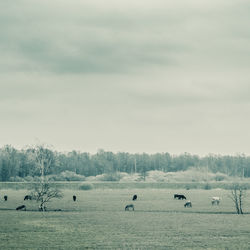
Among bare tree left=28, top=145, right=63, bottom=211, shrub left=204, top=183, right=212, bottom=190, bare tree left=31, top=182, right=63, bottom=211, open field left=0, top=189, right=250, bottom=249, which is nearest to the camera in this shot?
open field left=0, top=189, right=250, bottom=249

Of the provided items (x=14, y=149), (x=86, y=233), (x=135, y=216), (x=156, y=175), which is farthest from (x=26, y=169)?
(x=86, y=233)

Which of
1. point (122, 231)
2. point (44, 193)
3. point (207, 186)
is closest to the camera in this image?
point (122, 231)

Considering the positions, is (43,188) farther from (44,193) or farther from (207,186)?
(207,186)

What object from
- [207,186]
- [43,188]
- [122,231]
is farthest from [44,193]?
[207,186]

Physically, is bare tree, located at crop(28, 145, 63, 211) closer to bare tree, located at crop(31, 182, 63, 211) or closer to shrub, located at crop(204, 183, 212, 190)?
bare tree, located at crop(31, 182, 63, 211)

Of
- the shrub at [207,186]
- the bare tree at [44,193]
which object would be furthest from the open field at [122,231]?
the shrub at [207,186]

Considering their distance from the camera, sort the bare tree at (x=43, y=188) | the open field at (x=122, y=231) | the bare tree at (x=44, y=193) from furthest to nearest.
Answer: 1. the bare tree at (x=43, y=188)
2. the bare tree at (x=44, y=193)
3. the open field at (x=122, y=231)

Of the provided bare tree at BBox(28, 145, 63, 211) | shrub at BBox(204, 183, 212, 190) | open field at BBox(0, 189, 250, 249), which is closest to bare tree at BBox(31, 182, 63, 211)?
bare tree at BBox(28, 145, 63, 211)

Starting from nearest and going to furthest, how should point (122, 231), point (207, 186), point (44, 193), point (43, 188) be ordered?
point (122, 231)
point (44, 193)
point (43, 188)
point (207, 186)

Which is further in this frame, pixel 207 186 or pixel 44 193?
pixel 207 186

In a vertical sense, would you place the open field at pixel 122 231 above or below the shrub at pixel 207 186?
below

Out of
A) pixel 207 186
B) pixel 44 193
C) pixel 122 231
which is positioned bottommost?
pixel 122 231

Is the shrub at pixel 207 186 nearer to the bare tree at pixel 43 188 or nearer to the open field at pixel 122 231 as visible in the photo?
the bare tree at pixel 43 188

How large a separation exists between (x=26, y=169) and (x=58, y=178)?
21773 mm
